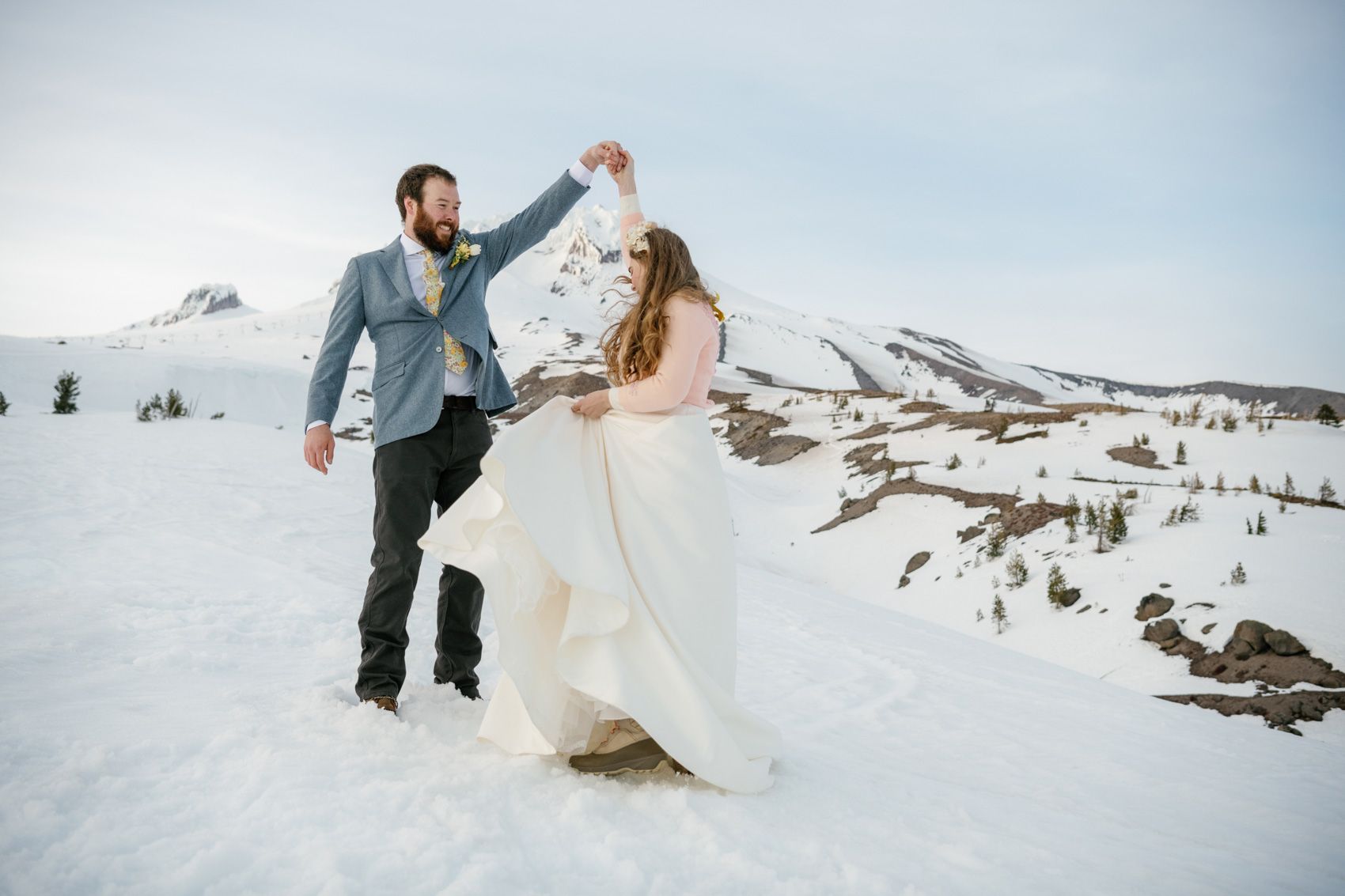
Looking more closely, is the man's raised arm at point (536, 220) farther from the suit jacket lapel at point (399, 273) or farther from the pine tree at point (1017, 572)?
the pine tree at point (1017, 572)

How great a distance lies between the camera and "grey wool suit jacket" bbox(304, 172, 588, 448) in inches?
125

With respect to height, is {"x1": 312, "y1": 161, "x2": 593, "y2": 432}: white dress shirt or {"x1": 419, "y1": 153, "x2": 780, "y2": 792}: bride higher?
{"x1": 312, "y1": 161, "x2": 593, "y2": 432}: white dress shirt

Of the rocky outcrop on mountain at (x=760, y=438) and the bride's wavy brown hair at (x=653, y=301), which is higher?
the bride's wavy brown hair at (x=653, y=301)

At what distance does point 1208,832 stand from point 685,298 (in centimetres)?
262

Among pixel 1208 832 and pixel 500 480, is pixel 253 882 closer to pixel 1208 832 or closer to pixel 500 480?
pixel 500 480

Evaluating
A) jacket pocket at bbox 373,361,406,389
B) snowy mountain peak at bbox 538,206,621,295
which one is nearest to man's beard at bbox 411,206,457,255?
jacket pocket at bbox 373,361,406,389

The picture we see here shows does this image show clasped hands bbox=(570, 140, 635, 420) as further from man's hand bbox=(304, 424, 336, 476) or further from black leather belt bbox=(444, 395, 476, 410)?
man's hand bbox=(304, 424, 336, 476)

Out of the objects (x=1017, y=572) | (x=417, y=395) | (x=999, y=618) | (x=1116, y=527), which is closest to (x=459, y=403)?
(x=417, y=395)

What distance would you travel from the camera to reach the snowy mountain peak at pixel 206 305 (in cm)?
7806

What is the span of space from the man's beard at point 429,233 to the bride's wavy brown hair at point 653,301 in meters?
1.00

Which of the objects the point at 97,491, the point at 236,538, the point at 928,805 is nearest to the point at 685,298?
the point at 928,805

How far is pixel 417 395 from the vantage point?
10.5ft

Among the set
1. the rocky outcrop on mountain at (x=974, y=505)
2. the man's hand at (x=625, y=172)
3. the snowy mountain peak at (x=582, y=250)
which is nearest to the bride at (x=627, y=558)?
the man's hand at (x=625, y=172)

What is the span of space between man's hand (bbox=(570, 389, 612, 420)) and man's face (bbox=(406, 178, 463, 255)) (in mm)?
1097
